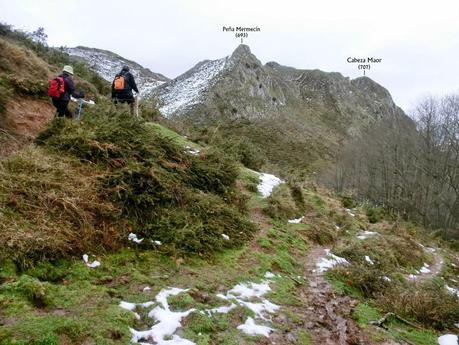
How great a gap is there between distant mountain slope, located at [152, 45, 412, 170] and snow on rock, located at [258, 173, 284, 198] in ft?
82.2

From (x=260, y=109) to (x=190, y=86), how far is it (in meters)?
10.2

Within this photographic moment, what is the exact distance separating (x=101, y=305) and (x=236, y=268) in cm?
271

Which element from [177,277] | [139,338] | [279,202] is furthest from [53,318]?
[279,202]

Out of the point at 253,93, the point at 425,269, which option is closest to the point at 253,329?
the point at 425,269

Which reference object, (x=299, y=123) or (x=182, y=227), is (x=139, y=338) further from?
(x=299, y=123)

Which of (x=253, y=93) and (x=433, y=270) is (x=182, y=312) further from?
(x=253, y=93)

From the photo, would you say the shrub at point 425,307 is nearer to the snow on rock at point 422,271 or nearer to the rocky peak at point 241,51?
the snow on rock at point 422,271

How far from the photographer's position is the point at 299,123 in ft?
192

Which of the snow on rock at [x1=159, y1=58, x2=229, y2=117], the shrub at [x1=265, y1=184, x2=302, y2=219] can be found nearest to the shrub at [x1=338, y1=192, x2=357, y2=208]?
the shrub at [x1=265, y1=184, x2=302, y2=219]

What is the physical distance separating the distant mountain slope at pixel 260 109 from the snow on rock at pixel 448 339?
3189 cm

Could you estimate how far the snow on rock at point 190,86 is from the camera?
4506cm

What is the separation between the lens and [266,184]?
39.8 feet

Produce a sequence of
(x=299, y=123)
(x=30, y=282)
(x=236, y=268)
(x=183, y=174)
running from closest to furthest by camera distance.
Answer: (x=30, y=282) → (x=236, y=268) → (x=183, y=174) → (x=299, y=123)

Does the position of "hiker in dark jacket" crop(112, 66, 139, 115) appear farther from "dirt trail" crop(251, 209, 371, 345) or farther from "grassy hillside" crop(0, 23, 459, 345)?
"dirt trail" crop(251, 209, 371, 345)
